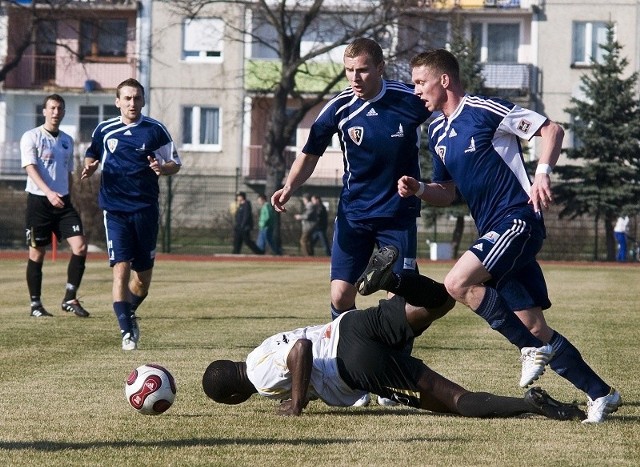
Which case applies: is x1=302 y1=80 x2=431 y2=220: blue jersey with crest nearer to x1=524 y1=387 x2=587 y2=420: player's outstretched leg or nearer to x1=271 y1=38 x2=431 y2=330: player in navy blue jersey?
x1=271 y1=38 x2=431 y2=330: player in navy blue jersey

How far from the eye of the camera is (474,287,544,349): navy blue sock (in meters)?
6.64

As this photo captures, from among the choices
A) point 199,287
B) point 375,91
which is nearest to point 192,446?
point 375,91

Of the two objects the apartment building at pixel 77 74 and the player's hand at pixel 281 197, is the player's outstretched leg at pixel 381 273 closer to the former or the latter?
the player's hand at pixel 281 197

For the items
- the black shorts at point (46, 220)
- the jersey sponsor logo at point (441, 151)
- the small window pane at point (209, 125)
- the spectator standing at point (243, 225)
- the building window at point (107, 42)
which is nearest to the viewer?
the jersey sponsor logo at point (441, 151)

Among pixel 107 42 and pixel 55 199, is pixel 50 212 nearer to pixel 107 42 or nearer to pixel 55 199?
pixel 55 199

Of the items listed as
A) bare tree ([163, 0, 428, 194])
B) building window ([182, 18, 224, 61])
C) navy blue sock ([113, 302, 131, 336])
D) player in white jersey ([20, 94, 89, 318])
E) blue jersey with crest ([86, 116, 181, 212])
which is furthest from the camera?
building window ([182, 18, 224, 61])

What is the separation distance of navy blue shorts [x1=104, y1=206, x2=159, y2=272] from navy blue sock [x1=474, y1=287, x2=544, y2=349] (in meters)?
4.97

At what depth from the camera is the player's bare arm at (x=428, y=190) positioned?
23.6ft

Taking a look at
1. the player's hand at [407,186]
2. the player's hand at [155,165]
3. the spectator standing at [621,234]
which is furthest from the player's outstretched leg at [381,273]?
the spectator standing at [621,234]

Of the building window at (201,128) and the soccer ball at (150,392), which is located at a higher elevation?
the building window at (201,128)

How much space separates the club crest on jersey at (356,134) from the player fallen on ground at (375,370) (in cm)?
150

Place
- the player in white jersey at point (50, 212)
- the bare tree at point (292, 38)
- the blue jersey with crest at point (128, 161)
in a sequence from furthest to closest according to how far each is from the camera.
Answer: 1. the bare tree at point (292, 38)
2. the player in white jersey at point (50, 212)
3. the blue jersey with crest at point (128, 161)

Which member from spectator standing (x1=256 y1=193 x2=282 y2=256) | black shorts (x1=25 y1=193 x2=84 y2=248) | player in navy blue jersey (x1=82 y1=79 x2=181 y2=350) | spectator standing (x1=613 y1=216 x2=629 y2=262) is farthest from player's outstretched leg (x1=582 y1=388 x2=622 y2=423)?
spectator standing (x1=613 y1=216 x2=629 y2=262)

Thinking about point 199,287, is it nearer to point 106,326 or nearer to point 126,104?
point 106,326
